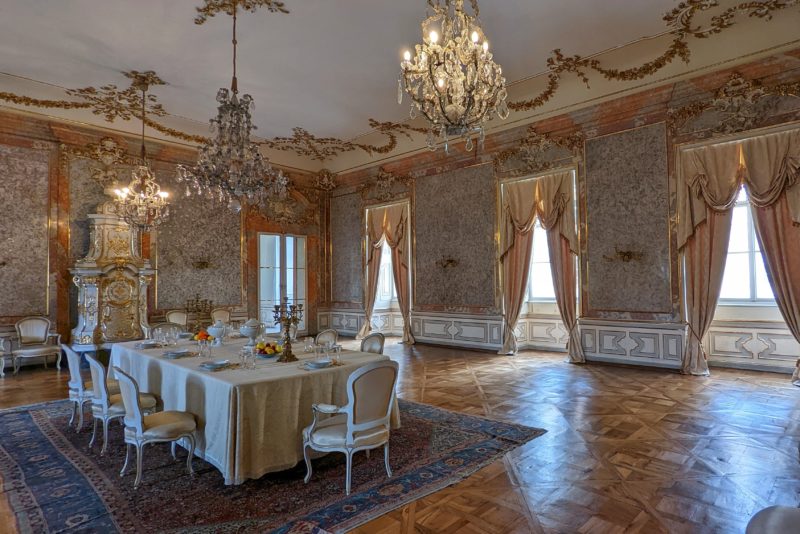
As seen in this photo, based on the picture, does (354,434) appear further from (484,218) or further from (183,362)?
(484,218)

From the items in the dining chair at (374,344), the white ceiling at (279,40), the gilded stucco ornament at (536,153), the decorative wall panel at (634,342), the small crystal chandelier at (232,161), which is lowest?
the decorative wall panel at (634,342)

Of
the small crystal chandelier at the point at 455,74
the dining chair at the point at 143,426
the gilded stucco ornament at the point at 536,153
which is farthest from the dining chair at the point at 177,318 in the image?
the gilded stucco ornament at the point at 536,153

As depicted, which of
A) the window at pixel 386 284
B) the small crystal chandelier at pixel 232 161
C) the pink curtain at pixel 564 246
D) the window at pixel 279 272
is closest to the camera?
the small crystal chandelier at pixel 232 161

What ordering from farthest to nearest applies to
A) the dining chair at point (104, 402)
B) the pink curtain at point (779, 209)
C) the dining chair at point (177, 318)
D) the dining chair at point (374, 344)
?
1. the dining chair at point (177, 318)
2. the pink curtain at point (779, 209)
3. the dining chair at point (374, 344)
4. the dining chair at point (104, 402)

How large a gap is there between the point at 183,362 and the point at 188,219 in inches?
229

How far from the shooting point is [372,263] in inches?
401

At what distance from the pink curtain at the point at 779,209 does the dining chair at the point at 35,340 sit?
9384 millimetres

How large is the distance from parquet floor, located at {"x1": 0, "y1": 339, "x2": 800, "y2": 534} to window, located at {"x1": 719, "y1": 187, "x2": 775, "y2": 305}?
116 centimetres

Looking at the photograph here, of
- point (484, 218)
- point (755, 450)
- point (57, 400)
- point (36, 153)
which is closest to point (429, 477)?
point (755, 450)

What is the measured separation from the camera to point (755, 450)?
3357 mm

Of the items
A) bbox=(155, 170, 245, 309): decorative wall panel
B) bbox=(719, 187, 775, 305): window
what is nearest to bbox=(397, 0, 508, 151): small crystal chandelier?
bbox=(719, 187, 775, 305): window

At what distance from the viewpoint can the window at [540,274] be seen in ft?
27.6

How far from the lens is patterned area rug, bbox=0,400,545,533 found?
2471 millimetres

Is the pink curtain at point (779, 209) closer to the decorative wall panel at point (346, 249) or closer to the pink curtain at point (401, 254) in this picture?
the pink curtain at point (401, 254)
